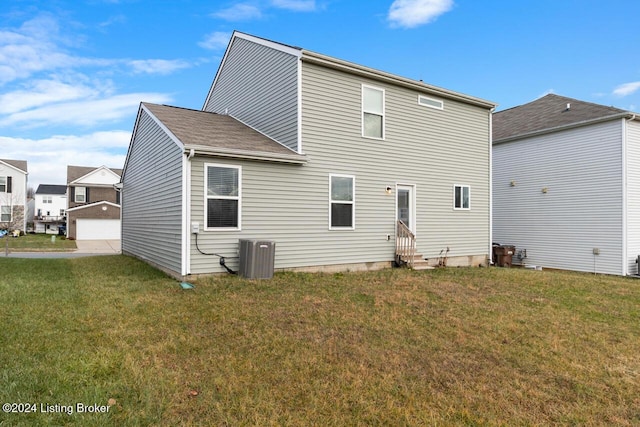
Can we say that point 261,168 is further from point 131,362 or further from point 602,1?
point 602,1

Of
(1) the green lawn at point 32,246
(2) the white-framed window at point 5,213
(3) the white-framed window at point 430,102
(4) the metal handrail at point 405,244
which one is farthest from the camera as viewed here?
(2) the white-framed window at point 5,213

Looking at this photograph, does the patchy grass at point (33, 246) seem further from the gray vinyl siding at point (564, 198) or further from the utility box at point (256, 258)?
the gray vinyl siding at point (564, 198)

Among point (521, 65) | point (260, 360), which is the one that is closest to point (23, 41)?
point (260, 360)

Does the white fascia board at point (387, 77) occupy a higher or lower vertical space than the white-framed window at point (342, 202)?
higher

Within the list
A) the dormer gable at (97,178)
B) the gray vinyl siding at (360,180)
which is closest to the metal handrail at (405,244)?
the gray vinyl siding at (360,180)

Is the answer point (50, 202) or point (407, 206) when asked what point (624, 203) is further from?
point (50, 202)

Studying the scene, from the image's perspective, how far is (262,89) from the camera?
1163cm

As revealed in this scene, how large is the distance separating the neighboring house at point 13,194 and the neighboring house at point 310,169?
29716 millimetres

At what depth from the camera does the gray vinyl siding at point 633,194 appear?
1377 centimetres

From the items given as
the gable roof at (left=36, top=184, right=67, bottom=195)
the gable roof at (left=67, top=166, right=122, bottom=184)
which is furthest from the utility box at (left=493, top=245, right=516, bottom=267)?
the gable roof at (left=36, top=184, right=67, bottom=195)

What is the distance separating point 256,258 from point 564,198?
44.8ft

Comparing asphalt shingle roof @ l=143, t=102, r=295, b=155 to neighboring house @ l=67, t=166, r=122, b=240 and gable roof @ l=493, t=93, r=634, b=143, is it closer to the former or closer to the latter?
gable roof @ l=493, t=93, r=634, b=143

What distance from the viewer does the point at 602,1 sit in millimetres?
13008

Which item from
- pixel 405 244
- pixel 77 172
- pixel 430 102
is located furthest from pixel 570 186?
pixel 77 172
